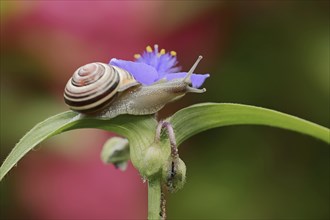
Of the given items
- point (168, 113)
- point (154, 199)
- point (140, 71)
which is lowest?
point (154, 199)

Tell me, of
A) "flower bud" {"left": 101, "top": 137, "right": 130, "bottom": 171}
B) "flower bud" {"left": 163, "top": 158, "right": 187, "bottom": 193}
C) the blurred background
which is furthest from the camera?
the blurred background

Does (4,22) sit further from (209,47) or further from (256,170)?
(256,170)

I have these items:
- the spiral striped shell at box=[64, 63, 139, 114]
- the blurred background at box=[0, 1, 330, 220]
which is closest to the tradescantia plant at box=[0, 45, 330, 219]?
the spiral striped shell at box=[64, 63, 139, 114]

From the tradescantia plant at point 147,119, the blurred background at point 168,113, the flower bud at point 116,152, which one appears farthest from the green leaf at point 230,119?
the blurred background at point 168,113

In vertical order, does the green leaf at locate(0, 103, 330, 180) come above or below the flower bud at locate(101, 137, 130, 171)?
below

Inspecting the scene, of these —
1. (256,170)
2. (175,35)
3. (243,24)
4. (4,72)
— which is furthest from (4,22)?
(256,170)

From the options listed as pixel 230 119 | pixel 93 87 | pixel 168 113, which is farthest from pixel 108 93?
pixel 168 113

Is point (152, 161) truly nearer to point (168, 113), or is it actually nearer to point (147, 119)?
point (147, 119)

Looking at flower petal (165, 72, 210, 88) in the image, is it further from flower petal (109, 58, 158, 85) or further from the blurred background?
the blurred background
